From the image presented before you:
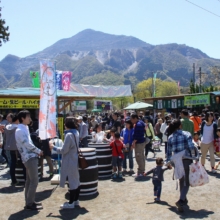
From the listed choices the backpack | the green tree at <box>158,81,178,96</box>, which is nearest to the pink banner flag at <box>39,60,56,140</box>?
the backpack

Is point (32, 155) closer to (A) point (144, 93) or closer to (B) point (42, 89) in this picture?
(B) point (42, 89)

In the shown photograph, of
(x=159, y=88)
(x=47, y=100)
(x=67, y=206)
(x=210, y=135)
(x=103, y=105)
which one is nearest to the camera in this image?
(x=67, y=206)

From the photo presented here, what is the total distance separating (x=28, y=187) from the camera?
646 cm

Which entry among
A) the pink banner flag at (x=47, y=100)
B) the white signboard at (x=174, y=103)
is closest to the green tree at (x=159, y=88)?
the white signboard at (x=174, y=103)

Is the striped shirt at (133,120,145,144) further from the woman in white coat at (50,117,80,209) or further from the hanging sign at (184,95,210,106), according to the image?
the hanging sign at (184,95,210,106)

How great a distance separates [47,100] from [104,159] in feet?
7.51

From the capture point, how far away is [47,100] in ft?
27.1

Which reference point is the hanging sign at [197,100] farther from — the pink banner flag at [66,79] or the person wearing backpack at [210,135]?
the person wearing backpack at [210,135]

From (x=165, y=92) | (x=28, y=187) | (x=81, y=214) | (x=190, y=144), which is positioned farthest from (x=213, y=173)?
(x=165, y=92)

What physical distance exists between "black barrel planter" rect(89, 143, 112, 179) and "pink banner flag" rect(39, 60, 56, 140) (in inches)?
57.7

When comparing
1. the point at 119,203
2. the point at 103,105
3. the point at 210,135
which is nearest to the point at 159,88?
the point at 103,105

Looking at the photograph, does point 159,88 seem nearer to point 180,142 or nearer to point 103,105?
point 103,105

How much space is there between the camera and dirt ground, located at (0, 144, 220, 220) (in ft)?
19.9

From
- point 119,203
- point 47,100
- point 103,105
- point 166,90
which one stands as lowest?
point 119,203
